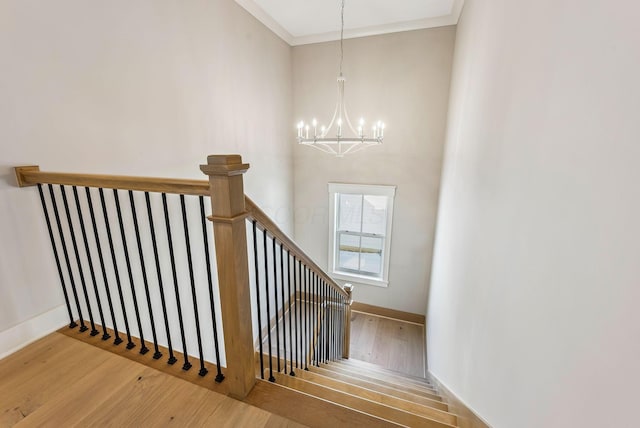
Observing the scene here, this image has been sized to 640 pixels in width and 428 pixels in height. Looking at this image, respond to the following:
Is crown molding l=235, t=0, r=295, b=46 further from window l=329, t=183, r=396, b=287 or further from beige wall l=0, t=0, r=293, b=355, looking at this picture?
window l=329, t=183, r=396, b=287

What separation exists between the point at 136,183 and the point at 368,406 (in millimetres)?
1579

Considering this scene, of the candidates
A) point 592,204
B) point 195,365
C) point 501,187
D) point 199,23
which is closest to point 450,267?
point 501,187

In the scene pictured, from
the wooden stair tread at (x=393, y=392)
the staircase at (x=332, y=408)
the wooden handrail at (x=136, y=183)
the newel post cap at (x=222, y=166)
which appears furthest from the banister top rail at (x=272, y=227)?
the wooden stair tread at (x=393, y=392)

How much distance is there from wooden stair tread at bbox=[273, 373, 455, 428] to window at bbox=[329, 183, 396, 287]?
344cm

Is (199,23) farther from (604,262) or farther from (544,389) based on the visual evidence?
(544,389)

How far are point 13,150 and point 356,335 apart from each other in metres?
4.53

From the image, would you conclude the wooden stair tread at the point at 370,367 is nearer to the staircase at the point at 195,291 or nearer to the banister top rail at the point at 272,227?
the staircase at the point at 195,291

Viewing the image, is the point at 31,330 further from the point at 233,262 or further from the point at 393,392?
the point at 393,392

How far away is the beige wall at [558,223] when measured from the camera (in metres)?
0.63

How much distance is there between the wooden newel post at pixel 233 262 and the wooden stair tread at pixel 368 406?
308mm

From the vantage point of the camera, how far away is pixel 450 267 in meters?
2.62

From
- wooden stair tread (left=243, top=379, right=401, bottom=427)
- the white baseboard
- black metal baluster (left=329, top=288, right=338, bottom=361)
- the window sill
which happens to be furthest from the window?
the white baseboard

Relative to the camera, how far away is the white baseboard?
1.46 meters

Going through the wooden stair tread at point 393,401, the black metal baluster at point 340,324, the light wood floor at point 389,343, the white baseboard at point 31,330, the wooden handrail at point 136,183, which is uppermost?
the wooden handrail at point 136,183
